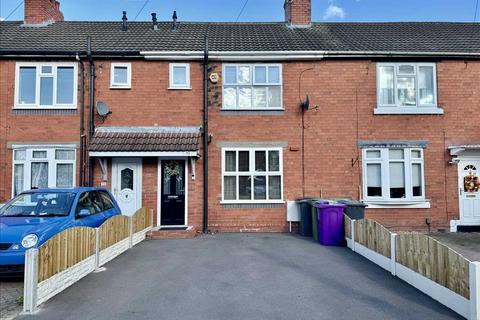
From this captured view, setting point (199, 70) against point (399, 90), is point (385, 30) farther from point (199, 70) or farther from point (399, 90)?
point (199, 70)

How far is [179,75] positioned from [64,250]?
293 inches

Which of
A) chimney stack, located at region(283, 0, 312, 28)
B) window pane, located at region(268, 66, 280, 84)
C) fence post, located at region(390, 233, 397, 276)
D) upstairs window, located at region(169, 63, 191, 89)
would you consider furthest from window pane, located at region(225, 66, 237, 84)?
fence post, located at region(390, 233, 397, 276)

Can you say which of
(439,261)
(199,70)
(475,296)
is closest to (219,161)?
(199,70)

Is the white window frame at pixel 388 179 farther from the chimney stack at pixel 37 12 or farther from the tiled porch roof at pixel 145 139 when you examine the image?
the chimney stack at pixel 37 12

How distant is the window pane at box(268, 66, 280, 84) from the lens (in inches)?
452

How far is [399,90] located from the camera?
37.7 feet

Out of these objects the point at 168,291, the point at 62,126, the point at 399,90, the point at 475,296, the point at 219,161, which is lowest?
the point at 168,291

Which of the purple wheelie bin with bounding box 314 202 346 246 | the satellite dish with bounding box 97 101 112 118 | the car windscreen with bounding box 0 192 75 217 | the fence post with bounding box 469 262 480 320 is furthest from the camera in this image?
the satellite dish with bounding box 97 101 112 118

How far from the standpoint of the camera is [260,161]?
1123 centimetres

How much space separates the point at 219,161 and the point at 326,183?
11.6 ft

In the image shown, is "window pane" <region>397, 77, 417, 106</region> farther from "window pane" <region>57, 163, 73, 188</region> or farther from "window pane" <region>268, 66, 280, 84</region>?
"window pane" <region>57, 163, 73, 188</region>

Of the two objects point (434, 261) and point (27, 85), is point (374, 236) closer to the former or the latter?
point (434, 261)

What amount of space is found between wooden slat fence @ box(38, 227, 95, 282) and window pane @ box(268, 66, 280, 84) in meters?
7.47

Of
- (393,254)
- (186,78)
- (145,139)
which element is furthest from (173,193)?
(393,254)
